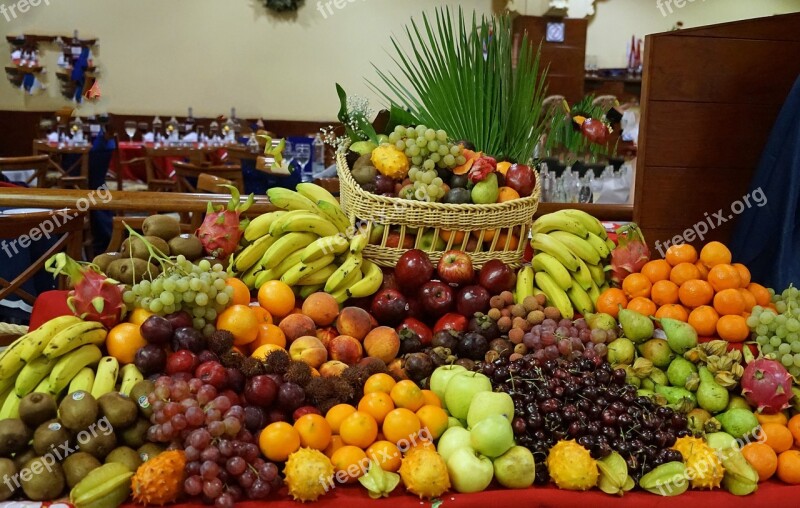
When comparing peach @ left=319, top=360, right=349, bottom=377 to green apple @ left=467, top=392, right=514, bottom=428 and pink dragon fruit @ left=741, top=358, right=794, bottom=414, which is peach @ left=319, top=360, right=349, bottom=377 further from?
pink dragon fruit @ left=741, top=358, right=794, bottom=414

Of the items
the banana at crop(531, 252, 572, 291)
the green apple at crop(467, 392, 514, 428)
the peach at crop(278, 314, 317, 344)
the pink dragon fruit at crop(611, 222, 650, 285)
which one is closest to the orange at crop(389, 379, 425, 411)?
the green apple at crop(467, 392, 514, 428)

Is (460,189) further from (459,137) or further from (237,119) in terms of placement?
(237,119)

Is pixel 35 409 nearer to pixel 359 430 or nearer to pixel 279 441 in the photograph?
pixel 279 441

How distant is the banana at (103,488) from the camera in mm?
1348

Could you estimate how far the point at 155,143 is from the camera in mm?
7555

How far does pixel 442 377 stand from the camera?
177 cm

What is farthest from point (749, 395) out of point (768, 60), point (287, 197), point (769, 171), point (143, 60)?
point (143, 60)

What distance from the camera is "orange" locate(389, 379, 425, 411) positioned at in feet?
5.37

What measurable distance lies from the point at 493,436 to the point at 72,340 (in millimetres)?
1048

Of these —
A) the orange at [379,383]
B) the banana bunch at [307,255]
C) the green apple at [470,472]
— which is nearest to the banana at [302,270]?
the banana bunch at [307,255]

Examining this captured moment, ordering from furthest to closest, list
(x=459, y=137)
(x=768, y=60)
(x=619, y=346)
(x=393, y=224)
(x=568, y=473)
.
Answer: (x=768, y=60)
(x=459, y=137)
(x=393, y=224)
(x=619, y=346)
(x=568, y=473)

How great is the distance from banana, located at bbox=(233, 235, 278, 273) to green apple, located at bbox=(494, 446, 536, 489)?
1068 mm

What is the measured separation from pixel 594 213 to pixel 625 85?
23.2 ft

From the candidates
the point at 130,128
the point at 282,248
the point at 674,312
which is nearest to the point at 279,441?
the point at 282,248
